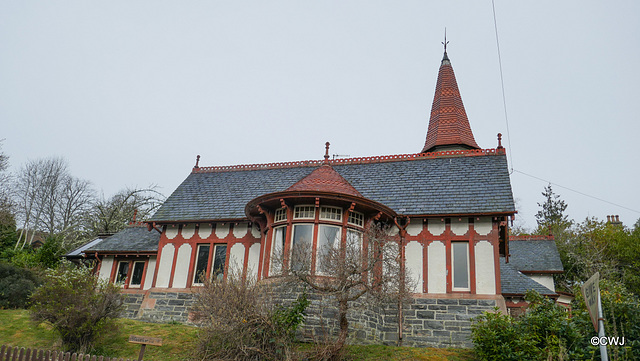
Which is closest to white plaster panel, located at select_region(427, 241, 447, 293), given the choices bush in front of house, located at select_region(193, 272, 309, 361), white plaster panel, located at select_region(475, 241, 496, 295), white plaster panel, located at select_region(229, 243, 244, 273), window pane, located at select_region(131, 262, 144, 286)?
white plaster panel, located at select_region(475, 241, 496, 295)

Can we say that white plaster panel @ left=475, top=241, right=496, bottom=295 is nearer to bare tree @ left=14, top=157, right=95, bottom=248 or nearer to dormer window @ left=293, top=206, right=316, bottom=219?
dormer window @ left=293, top=206, right=316, bottom=219

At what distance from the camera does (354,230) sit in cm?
1559

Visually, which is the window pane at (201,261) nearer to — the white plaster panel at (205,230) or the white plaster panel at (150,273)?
the white plaster panel at (205,230)

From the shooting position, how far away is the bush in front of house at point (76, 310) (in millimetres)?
12766

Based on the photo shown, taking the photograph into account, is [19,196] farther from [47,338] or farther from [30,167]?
[47,338]

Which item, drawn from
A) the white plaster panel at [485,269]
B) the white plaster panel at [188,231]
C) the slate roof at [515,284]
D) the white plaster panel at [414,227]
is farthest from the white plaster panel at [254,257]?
the slate roof at [515,284]

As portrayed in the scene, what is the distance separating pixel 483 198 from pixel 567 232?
26539 millimetres

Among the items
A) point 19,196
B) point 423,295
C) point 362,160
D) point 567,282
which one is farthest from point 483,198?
point 19,196

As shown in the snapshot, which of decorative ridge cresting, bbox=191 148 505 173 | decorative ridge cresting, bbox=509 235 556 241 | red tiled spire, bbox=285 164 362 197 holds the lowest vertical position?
red tiled spire, bbox=285 164 362 197

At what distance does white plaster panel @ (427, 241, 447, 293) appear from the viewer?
622 inches

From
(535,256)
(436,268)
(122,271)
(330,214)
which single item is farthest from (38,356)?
(535,256)

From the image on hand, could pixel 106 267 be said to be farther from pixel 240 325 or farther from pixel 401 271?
pixel 401 271

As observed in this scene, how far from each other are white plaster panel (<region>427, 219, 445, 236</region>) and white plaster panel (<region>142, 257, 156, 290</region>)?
10858 mm

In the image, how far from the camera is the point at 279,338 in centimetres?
1152
